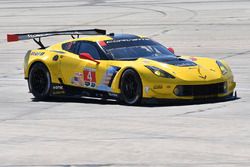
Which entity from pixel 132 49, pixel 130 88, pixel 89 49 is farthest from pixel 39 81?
pixel 130 88

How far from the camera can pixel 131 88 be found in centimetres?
1509

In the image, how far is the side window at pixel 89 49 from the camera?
52.4ft

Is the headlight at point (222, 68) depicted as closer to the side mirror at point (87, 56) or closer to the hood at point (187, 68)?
the hood at point (187, 68)

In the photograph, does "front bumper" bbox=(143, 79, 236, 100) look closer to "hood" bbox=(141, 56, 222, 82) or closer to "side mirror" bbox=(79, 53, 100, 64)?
"hood" bbox=(141, 56, 222, 82)

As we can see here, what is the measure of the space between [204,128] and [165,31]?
18.5m

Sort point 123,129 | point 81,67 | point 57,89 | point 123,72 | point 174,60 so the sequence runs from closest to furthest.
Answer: point 123,129 < point 123,72 < point 174,60 < point 81,67 < point 57,89

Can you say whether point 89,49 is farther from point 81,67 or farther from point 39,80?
point 39,80

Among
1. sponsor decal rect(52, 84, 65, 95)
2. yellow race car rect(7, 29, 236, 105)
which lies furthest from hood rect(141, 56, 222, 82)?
sponsor decal rect(52, 84, 65, 95)

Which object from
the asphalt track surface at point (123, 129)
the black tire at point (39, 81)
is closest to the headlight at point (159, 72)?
the asphalt track surface at point (123, 129)

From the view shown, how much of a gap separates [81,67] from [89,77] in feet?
0.87

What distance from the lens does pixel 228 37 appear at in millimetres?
27906

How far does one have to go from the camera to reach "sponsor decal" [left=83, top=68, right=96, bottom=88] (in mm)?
15759

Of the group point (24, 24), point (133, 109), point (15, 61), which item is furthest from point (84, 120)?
point (24, 24)

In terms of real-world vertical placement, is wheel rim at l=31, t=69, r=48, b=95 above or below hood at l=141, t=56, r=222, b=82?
below
